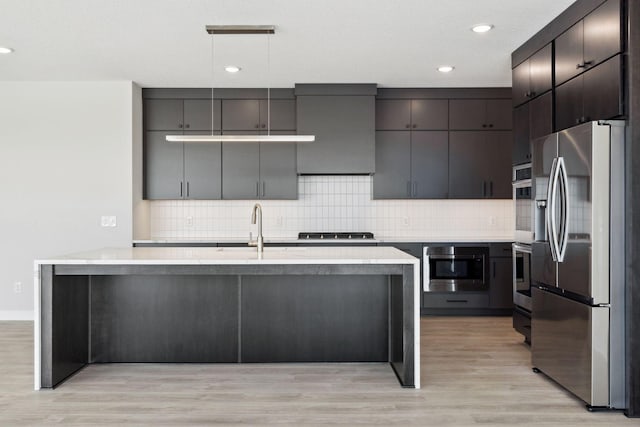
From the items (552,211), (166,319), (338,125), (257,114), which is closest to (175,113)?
(257,114)

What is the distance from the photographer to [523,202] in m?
4.34

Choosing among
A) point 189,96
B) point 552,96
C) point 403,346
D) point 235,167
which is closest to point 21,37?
point 189,96

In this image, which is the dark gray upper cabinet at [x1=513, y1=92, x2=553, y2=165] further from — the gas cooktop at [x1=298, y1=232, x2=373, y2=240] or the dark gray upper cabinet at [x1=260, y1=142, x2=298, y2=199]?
the dark gray upper cabinet at [x1=260, y1=142, x2=298, y2=199]

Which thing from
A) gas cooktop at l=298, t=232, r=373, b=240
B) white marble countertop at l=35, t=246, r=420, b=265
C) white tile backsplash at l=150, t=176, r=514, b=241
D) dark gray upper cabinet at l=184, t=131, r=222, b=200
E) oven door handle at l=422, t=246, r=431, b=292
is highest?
dark gray upper cabinet at l=184, t=131, r=222, b=200

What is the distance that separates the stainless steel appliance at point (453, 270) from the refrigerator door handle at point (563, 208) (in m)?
2.43

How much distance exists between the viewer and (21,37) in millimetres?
4141

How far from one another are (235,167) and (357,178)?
56.4 inches

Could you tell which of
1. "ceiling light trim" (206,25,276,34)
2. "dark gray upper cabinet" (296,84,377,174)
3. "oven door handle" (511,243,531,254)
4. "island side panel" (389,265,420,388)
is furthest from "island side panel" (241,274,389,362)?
"dark gray upper cabinet" (296,84,377,174)

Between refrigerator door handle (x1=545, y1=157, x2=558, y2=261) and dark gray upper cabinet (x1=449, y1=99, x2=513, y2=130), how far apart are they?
2738 millimetres

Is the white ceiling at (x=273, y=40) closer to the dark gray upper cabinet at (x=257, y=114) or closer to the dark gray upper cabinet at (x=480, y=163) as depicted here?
the dark gray upper cabinet at (x=257, y=114)

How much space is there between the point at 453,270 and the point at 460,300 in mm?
339

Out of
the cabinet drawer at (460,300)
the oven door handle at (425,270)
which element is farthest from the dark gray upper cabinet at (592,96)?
the cabinet drawer at (460,300)

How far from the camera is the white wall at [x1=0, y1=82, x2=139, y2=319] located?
5.53m

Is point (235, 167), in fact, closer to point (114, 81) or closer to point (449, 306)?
point (114, 81)
